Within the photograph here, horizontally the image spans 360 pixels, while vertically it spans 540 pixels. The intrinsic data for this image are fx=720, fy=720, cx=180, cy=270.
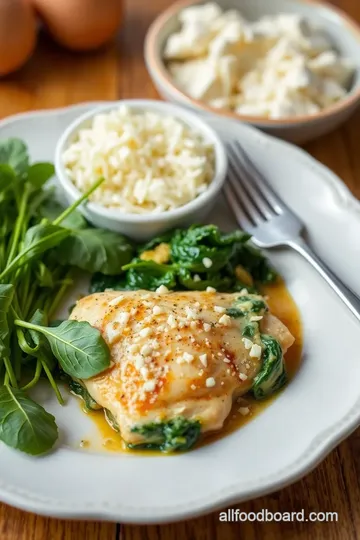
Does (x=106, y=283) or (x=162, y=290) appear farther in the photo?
(x=106, y=283)

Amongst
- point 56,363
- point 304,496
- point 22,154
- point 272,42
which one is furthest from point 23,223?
point 272,42

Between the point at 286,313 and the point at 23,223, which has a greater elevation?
the point at 23,223

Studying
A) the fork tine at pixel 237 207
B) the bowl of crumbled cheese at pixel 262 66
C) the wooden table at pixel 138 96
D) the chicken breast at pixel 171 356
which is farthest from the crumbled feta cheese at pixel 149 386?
the bowl of crumbled cheese at pixel 262 66

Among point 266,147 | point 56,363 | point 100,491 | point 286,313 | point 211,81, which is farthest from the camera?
point 211,81

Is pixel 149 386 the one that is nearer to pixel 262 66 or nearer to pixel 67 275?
pixel 67 275

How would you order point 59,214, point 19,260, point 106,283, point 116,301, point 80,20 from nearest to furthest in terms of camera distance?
point 116,301
point 19,260
point 106,283
point 59,214
point 80,20

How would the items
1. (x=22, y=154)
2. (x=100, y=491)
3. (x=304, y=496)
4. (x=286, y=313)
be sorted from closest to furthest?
1. (x=100, y=491)
2. (x=304, y=496)
3. (x=286, y=313)
4. (x=22, y=154)

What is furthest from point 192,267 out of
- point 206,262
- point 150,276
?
point 150,276

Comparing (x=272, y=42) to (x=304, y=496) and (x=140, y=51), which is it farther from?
(x=304, y=496)
